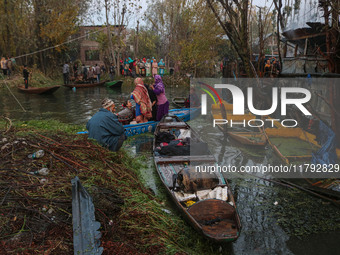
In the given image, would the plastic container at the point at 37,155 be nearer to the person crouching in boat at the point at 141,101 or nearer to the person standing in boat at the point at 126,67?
the person crouching in boat at the point at 141,101

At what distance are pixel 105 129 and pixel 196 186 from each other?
2.26 meters

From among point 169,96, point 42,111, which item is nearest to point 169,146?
point 42,111

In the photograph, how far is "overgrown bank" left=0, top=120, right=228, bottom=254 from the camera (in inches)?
124

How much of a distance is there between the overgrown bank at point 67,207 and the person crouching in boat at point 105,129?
0.83 meters

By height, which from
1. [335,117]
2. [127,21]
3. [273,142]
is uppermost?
[127,21]

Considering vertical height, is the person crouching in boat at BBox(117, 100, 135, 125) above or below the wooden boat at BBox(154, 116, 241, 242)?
above

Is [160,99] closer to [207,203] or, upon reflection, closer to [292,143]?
→ [292,143]

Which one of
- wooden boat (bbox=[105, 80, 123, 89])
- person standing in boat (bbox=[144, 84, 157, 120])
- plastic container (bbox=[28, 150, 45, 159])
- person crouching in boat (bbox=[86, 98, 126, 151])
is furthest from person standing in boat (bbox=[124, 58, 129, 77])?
plastic container (bbox=[28, 150, 45, 159])

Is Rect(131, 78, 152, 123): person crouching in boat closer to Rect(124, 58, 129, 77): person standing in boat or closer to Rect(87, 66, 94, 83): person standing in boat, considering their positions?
Rect(87, 66, 94, 83): person standing in boat

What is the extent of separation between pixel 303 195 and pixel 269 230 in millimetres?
1508

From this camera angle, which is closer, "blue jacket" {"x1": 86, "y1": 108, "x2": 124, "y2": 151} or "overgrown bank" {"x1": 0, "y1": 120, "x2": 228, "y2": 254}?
"overgrown bank" {"x1": 0, "y1": 120, "x2": 228, "y2": 254}

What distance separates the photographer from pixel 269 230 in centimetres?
477

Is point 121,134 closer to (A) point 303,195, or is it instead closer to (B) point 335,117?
(A) point 303,195

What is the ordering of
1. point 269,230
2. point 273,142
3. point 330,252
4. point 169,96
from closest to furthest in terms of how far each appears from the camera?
point 330,252 → point 269,230 → point 273,142 → point 169,96
